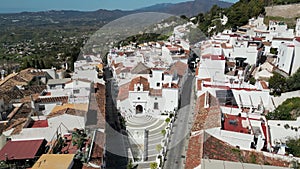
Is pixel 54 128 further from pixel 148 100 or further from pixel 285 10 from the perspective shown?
pixel 285 10

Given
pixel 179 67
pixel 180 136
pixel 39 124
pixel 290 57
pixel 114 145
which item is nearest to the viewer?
pixel 39 124

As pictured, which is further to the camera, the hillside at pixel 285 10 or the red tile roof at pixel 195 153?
the hillside at pixel 285 10

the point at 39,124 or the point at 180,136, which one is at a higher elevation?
the point at 39,124

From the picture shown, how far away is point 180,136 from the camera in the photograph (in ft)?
36.0

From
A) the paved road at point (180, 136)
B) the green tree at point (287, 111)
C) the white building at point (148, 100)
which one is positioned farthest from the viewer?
the white building at point (148, 100)

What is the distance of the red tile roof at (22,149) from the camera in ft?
25.7

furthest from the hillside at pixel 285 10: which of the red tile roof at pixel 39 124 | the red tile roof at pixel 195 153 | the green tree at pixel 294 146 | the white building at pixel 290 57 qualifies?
the red tile roof at pixel 39 124

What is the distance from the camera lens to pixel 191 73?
752 inches

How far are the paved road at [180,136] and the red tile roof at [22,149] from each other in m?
4.54

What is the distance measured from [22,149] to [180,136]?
6.17 meters

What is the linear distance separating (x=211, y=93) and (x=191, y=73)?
23.5 ft

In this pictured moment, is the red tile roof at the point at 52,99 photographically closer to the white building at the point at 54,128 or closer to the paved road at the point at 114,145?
the paved road at the point at 114,145

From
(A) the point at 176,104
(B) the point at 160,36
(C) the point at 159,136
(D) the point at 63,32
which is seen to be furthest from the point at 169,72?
(D) the point at 63,32

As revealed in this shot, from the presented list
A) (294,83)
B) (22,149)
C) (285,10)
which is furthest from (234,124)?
(285,10)
